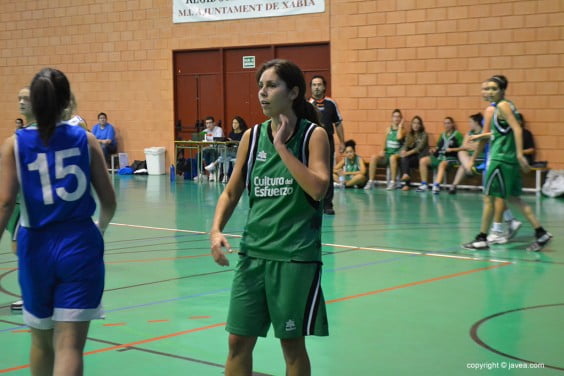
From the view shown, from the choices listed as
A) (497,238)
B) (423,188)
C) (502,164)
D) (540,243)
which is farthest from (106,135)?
(540,243)

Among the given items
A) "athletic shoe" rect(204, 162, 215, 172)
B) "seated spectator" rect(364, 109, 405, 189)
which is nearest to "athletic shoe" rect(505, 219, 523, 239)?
"seated spectator" rect(364, 109, 405, 189)

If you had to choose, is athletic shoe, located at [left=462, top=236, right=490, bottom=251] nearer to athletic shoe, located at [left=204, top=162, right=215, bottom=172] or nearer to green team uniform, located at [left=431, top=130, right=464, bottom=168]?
green team uniform, located at [left=431, top=130, right=464, bottom=168]

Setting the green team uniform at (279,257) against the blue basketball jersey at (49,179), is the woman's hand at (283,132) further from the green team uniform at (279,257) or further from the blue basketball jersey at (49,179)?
the blue basketball jersey at (49,179)

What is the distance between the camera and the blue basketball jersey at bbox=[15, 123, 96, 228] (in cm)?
372

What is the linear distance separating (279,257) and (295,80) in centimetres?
80

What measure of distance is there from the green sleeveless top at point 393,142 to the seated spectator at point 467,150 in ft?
4.41

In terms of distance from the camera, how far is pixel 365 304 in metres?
6.98

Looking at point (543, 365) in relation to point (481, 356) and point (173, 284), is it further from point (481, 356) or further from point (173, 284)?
point (173, 284)

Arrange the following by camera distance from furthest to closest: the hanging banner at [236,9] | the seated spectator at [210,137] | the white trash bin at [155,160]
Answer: the white trash bin at [155,160] < the seated spectator at [210,137] < the hanging banner at [236,9]

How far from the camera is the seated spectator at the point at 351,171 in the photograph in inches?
683

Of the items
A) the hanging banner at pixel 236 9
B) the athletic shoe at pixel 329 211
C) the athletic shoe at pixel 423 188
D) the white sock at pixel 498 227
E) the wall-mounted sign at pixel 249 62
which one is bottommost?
the athletic shoe at pixel 423 188

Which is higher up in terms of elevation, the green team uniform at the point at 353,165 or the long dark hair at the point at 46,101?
the long dark hair at the point at 46,101

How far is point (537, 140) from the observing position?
15953mm

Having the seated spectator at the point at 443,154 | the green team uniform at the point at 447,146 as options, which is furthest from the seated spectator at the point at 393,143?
the green team uniform at the point at 447,146
